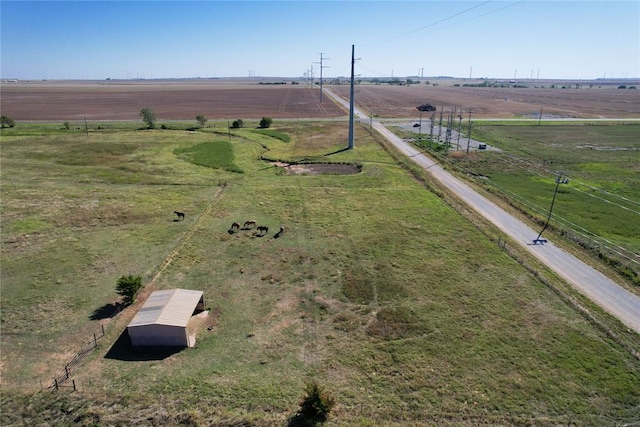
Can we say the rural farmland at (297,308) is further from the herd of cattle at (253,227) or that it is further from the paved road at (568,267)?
the paved road at (568,267)

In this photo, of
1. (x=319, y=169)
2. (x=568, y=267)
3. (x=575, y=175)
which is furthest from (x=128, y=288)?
(x=575, y=175)

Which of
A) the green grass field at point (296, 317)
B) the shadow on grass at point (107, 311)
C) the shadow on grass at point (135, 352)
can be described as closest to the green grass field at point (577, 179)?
the green grass field at point (296, 317)

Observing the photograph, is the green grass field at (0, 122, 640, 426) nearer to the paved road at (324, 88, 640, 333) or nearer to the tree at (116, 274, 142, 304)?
the tree at (116, 274, 142, 304)

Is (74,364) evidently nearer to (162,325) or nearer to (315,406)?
(162,325)

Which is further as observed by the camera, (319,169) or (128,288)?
(319,169)

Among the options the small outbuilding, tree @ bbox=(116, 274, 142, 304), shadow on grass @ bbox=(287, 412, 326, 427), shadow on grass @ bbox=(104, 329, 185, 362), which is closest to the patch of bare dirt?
tree @ bbox=(116, 274, 142, 304)

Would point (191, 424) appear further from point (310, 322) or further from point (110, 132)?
point (110, 132)
